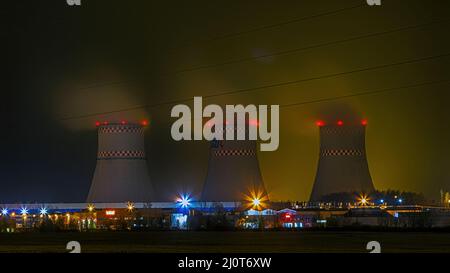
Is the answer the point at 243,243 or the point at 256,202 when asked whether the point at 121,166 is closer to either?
the point at 256,202

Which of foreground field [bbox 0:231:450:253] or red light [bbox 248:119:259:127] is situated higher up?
red light [bbox 248:119:259:127]

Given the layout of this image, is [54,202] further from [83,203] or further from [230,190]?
[230,190]

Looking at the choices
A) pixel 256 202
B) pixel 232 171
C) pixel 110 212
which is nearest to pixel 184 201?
pixel 256 202

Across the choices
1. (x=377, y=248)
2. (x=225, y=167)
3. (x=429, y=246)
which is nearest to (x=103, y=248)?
(x=377, y=248)

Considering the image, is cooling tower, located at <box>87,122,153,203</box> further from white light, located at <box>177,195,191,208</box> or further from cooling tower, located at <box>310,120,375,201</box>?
cooling tower, located at <box>310,120,375,201</box>

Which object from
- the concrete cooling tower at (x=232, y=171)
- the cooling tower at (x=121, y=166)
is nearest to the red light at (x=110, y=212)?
the cooling tower at (x=121, y=166)

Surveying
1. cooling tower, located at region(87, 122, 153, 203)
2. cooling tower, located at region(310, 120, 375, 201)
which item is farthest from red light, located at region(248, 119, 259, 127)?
cooling tower, located at region(87, 122, 153, 203)

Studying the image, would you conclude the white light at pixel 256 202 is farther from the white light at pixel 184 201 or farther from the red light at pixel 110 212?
the red light at pixel 110 212
